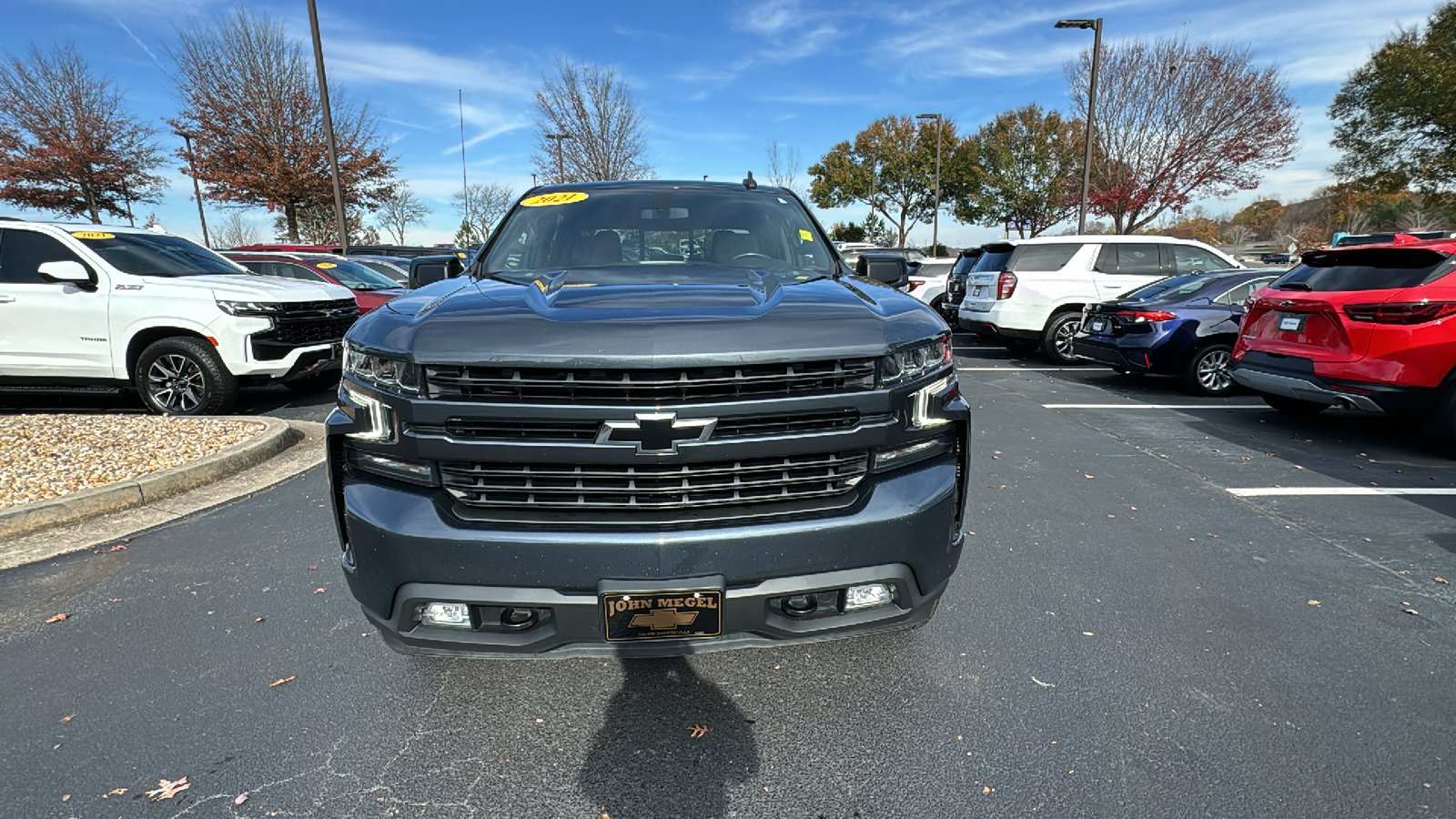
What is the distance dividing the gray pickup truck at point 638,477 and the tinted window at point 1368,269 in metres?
5.49


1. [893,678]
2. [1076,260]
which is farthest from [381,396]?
[1076,260]

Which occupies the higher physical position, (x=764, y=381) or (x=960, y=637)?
(x=764, y=381)

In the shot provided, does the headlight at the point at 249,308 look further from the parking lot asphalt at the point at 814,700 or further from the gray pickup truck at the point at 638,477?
the gray pickup truck at the point at 638,477

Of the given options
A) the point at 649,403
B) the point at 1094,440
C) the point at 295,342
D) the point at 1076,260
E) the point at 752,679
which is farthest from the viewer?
the point at 1076,260

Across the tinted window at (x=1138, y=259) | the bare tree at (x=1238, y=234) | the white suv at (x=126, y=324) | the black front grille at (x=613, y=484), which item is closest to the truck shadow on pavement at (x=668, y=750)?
the black front grille at (x=613, y=484)

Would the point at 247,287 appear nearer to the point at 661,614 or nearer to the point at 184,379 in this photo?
the point at 184,379

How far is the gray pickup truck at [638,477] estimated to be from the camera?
76.0 inches

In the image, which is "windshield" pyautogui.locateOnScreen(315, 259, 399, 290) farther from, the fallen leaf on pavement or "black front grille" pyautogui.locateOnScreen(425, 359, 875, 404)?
"black front grille" pyautogui.locateOnScreen(425, 359, 875, 404)

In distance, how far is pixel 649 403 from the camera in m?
1.95

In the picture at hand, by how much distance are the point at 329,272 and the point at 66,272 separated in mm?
5072

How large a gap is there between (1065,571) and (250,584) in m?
3.88

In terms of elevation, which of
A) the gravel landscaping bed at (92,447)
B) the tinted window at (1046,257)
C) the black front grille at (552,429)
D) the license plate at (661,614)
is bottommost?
the gravel landscaping bed at (92,447)

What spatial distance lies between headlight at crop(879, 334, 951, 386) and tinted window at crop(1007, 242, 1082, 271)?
9.85m

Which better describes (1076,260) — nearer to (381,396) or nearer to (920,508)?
(920,508)
